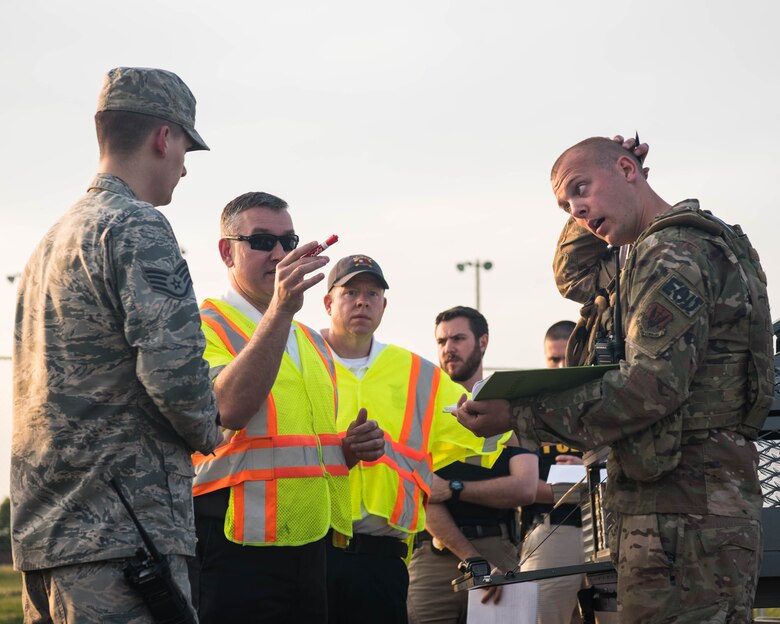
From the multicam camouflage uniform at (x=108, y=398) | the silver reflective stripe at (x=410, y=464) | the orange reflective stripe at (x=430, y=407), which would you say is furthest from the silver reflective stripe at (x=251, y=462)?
the orange reflective stripe at (x=430, y=407)

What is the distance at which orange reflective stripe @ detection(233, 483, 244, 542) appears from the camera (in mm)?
4484

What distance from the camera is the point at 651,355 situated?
3.77m

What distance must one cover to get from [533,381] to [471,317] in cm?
439

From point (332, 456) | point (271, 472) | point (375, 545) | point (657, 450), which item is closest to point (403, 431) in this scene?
point (375, 545)

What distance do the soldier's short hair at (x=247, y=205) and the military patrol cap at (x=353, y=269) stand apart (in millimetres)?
1621

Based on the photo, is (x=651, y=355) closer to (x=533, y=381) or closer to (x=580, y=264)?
(x=533, y=381)

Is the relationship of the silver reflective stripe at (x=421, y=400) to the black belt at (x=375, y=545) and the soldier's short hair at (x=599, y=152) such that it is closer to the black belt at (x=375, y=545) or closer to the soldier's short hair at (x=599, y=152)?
the black belt at (x=375, y=545)

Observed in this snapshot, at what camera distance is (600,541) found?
448 cm

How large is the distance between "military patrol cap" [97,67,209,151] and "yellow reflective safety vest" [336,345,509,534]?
102 inches

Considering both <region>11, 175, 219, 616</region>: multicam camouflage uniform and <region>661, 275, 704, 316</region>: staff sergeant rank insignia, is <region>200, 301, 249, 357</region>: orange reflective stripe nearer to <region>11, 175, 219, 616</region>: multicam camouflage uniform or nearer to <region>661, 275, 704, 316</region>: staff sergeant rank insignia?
<region>11, 175, 219, 616</region>: multicam camouflage uniform

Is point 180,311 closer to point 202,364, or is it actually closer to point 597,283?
point 202,364

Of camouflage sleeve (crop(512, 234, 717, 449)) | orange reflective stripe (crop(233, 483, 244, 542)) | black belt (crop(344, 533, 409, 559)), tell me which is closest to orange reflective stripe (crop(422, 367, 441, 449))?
black belt (crop(344, 533, 409, 559))

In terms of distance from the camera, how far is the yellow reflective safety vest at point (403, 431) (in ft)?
19.2

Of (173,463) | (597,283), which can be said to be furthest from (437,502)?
(173,463)
